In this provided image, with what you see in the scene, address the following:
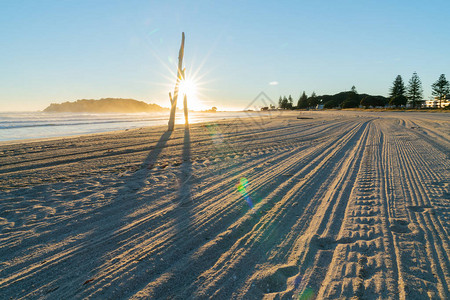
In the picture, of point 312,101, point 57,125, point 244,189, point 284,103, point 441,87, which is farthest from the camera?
point 284,103

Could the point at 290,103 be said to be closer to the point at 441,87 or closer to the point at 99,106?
the point at 441,87

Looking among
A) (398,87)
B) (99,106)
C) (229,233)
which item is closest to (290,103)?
(398,87)

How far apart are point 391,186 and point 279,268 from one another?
139 inches

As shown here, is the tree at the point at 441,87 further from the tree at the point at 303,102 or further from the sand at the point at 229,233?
the sand at the point at 229,233

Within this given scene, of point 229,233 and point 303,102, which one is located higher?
point 303,102

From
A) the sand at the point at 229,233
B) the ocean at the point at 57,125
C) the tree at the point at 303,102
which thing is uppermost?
the tree at the point at 303,102

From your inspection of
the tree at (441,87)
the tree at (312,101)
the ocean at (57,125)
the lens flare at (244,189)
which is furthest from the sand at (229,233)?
the tree at (312,101)

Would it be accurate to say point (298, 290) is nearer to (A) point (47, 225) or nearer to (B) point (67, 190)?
(A) point (47, 225)

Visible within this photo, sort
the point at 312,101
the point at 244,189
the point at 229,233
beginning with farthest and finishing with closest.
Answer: the point at 312,101 → the point at 244,189 → the point at 229,233

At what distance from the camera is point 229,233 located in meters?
3.00

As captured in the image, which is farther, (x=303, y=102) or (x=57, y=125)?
(x=303, y=102)

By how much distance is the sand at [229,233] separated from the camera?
211cm

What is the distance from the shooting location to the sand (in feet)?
6.93

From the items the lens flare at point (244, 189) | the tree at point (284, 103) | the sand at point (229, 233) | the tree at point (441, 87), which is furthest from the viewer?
the tree at point (284, 103)
